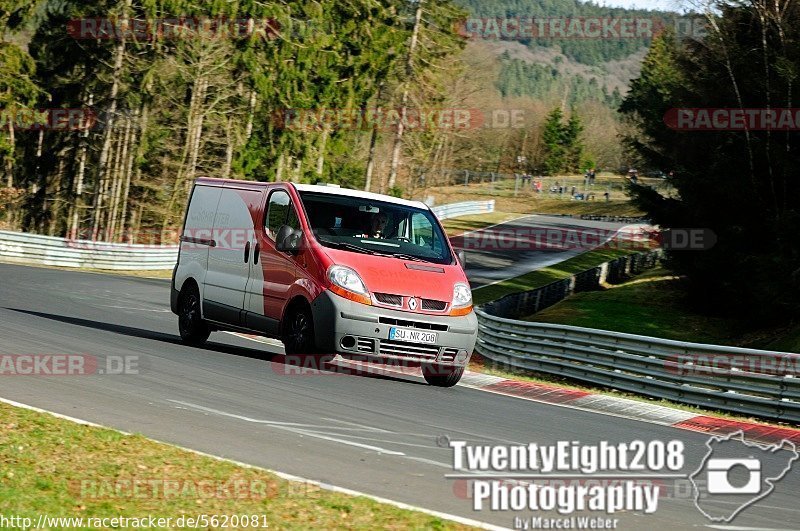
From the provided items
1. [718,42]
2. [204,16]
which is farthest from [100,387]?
[204,16]

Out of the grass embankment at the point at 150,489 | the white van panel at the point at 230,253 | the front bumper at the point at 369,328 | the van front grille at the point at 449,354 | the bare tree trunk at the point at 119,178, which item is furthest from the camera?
the bare tree trunk at the point at 119,178

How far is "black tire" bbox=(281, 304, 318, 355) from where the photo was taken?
508 inches

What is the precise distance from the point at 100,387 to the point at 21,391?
0.79 m

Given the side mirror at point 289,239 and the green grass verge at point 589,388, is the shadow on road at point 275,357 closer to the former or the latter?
the side mirror at point 289,239

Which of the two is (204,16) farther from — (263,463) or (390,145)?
(263,463)

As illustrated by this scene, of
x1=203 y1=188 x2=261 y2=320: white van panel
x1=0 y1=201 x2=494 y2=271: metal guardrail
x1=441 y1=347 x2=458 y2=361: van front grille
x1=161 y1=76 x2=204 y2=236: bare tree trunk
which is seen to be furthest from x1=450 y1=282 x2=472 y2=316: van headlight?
x1=161 y1=76 x2=204 y2=236: bare tree trunk

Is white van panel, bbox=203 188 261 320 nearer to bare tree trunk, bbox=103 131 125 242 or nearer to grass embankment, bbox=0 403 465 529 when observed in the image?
grass embankment, bbox=0 403 465 529

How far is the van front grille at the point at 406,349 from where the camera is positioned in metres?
12.7

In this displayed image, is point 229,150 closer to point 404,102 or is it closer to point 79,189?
point 79,189

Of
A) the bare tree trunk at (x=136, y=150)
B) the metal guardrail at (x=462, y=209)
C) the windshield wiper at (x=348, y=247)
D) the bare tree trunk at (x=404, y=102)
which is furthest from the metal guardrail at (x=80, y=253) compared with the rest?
the metal guardrail at (x=462, y=209)

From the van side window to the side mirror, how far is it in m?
0.26

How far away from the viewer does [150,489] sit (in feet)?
22.4

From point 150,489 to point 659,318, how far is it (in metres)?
31.0

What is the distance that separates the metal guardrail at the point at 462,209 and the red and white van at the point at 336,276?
52935 mm
